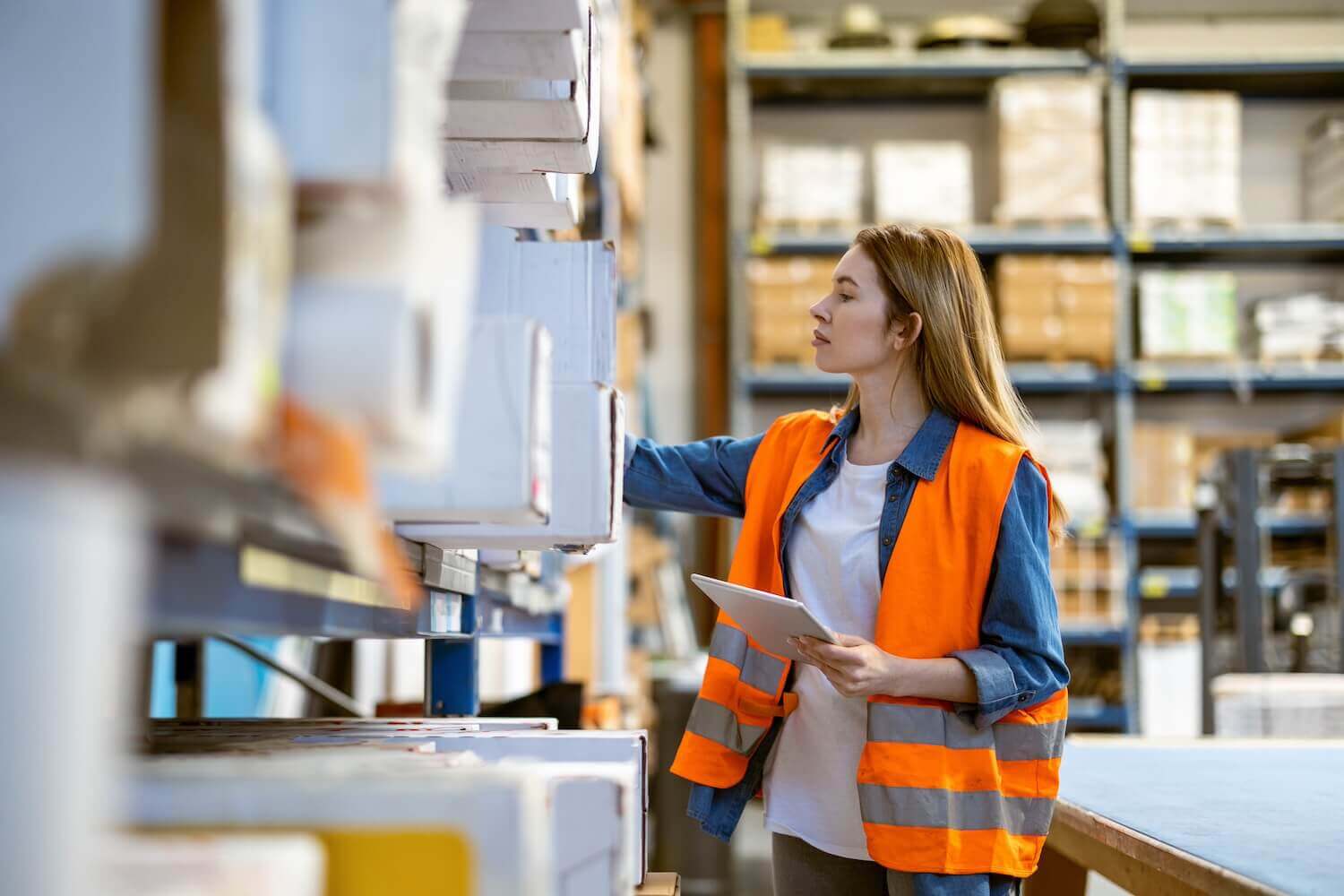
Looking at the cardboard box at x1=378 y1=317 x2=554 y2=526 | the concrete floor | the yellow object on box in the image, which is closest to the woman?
the cardboard box at x1=378 y1=317 x2=554 y2=526

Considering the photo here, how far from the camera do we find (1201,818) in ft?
6.55

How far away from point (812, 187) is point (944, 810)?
194 inches

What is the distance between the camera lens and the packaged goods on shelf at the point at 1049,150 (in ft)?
20.5

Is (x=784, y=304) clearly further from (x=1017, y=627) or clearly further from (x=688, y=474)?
(x=1017, y=627)

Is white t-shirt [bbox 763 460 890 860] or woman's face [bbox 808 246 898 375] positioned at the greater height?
woman's face [bbox 808 246 898 375]

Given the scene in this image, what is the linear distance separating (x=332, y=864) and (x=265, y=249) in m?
0.35

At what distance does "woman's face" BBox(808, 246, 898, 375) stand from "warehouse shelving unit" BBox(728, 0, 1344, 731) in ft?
13.7

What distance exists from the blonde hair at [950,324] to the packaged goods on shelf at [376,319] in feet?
4.74

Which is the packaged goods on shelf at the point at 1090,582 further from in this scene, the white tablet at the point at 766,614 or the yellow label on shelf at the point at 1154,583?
the white tablet at the point at 766,614

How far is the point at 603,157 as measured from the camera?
4230 mm

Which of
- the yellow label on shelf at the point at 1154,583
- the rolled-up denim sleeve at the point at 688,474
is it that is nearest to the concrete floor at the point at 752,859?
the yellow label on shelf at the point at 1154,583

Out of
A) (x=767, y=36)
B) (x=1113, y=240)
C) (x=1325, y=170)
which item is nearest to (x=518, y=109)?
(x=1113, y=240)

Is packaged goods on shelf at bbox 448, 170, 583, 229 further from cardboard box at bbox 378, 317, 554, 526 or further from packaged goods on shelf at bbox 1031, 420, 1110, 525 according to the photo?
packaged goods on shelf at bbox 1031, 420, 1110, 525

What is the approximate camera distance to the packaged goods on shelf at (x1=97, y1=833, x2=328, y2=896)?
608 millimetres
